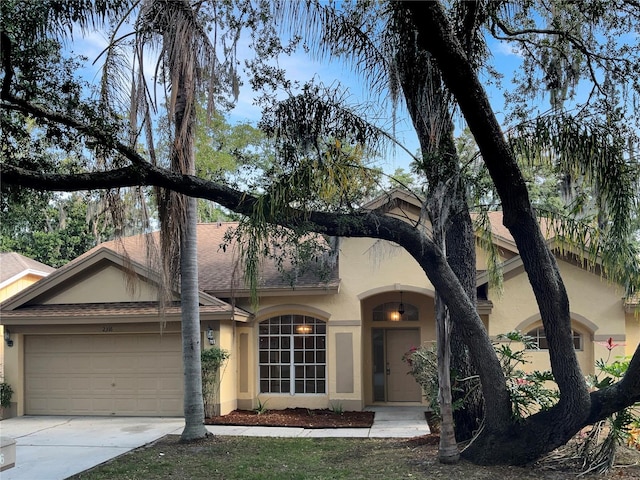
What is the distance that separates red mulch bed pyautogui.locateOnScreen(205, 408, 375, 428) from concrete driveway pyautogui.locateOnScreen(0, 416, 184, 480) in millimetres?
1198

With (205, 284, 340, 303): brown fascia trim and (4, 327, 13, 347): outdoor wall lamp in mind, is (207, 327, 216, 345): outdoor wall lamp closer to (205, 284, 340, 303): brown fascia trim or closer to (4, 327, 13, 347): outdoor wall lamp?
(205, 284, 340, 303): brown fascia trim

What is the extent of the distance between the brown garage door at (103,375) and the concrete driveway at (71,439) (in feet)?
1.66

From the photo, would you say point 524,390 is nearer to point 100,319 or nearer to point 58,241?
point 100,319

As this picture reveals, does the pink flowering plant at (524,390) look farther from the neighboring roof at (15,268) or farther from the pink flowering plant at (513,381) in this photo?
the neighboring roof at (15,268)

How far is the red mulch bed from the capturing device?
12.8 meters

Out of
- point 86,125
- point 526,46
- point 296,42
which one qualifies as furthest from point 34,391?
point 526,46

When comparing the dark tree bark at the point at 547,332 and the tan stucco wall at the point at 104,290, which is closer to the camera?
the dark tree bark at the point at 547,332

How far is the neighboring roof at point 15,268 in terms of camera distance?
20.7 metres

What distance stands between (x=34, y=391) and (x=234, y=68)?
10415 millimetres

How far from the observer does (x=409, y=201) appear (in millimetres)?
14586

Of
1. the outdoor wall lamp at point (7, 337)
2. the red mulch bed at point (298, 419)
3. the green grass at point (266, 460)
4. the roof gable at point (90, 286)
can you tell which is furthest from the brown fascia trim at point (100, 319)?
the green grass at point (266, 460)

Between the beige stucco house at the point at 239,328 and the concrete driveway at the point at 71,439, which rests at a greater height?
the beige stucco house at the point at 239,328

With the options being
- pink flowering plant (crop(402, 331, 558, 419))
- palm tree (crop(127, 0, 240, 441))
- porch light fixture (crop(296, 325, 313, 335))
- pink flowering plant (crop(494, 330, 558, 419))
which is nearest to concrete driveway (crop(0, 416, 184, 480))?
palm tree (crop(127, 0, 240, 441))

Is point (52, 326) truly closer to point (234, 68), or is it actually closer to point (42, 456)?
point (42, 456)
